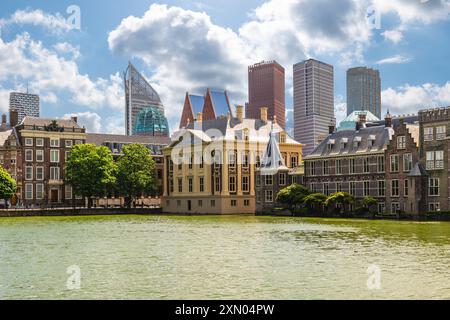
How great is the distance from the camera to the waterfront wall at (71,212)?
314 ft

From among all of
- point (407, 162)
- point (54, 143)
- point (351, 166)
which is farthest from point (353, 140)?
point (54, 143)

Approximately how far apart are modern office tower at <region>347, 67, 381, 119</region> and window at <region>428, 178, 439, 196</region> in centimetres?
9506

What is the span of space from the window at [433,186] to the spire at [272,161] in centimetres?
2877

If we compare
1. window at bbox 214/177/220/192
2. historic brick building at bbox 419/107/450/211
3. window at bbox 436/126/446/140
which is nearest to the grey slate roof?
historic brick building at bbox 419/107/450/211

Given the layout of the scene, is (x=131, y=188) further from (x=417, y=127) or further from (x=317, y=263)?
(x=317, y=263)

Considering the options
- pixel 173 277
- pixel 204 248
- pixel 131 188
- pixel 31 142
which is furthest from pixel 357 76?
pixel 173 277

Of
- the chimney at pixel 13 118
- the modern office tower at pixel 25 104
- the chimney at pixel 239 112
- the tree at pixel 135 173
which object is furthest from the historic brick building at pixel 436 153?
the modern office tower at pixel 25 104

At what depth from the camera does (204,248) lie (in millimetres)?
37188

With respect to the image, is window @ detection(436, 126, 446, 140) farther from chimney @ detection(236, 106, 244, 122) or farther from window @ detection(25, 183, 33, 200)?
window @ detection(25, 183, 33, 200)

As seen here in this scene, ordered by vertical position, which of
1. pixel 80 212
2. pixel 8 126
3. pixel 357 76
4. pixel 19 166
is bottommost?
pixel 80 212

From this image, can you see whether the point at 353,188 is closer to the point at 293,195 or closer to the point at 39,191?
the point at 293,195

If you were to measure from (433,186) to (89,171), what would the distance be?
60.5 meters

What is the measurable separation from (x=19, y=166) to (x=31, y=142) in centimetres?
535

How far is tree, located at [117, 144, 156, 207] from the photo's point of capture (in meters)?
116
